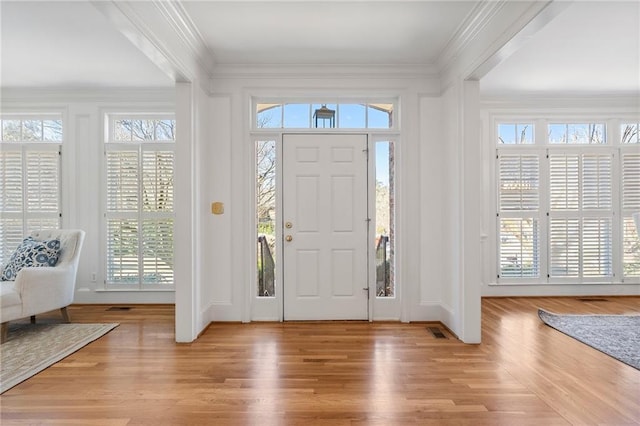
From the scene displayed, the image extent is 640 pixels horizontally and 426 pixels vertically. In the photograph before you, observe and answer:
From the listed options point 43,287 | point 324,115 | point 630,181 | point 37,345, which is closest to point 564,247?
point 630,181

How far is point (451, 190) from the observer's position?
3520 millimetres

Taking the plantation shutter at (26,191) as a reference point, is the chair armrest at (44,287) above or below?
below

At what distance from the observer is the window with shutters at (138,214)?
4465 millimetres

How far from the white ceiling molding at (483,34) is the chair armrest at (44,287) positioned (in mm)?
4439

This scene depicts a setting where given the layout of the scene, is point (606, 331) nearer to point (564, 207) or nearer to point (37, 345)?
point (564, 207)

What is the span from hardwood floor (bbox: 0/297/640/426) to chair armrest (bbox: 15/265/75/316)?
2.44 feet

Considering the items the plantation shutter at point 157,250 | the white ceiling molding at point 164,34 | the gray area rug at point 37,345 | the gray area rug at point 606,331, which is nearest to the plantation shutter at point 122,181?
the plantation shutter at point 157,250

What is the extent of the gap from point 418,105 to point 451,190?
1016mm

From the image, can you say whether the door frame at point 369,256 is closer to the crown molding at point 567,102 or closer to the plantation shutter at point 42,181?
the crown molding at point 567,102

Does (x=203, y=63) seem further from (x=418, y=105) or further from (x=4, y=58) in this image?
(x=418, y=105)

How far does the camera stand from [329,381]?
96.0 inches

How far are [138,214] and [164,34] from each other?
2.53 metres

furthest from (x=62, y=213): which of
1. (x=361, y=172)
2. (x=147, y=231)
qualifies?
(x=361, y=172)

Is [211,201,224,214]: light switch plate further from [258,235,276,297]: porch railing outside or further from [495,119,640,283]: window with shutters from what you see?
[495,119,640,283]: window with shutters
